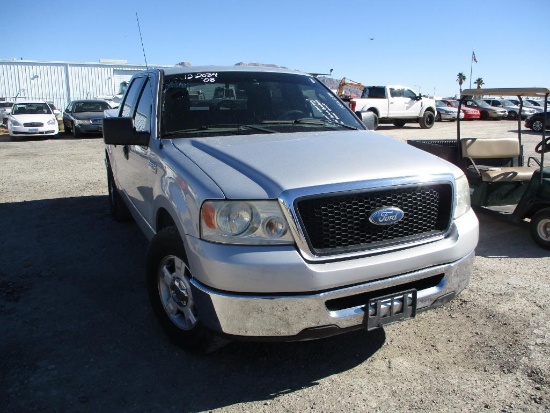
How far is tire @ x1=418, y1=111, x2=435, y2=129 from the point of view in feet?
74.7

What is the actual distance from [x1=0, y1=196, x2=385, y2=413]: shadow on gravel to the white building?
32391mm

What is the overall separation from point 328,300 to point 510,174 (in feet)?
14.2

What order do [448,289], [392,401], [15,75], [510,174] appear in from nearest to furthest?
[392,401], [448,289], [510,174], [15,75]

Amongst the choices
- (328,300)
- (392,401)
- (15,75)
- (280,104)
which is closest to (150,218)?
(280,104)

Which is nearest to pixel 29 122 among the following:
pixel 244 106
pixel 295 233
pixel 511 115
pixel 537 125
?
pixel 244 106

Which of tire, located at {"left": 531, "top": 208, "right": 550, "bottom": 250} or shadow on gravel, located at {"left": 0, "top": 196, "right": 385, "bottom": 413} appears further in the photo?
tire, located at {"left": 531, "top": 208, "right": 550, "bottom": 250}

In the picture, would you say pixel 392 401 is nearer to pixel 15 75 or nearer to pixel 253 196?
pixel 253 196

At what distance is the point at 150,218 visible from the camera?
3.61 metres

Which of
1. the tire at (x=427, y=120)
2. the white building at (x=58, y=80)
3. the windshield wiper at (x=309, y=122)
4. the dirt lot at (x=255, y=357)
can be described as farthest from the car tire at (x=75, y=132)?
the white building at (x=58, y=80)

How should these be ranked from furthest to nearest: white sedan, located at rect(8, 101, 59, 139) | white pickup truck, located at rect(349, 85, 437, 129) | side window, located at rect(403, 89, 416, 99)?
side window, located at rect(403, 89, 416, 99) → white pickup truck, located at rect(349, 85, 437, 129) → white sedan, located at rect(8, 101, 59, 139)

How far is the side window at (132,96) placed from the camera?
4.66 metres

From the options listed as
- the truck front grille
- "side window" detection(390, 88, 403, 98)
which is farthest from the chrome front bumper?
"side window" detection(390, 88, 403, 98)

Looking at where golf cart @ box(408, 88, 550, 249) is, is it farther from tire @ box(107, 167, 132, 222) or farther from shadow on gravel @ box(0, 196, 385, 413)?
tire @ box(107, 167, 132, 222)

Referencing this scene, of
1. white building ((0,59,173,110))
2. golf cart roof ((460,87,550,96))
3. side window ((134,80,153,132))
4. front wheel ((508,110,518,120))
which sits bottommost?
front wheel ((508,110,518,120))
